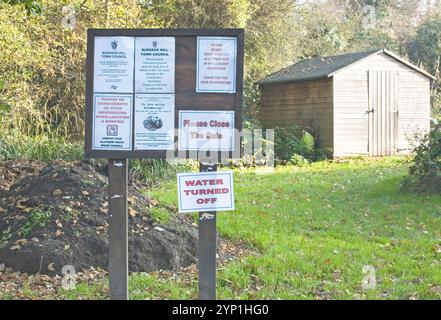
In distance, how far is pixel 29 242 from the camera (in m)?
7.61

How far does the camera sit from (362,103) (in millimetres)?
22328

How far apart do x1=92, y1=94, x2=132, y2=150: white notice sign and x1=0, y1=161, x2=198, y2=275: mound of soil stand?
2.20 meters

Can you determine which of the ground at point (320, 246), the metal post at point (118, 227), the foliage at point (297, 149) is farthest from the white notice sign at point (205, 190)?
the foliage at point (297, 149)

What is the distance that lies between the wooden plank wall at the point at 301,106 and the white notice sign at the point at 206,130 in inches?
649

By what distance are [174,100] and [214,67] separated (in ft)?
1.40

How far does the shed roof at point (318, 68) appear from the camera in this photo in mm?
22266

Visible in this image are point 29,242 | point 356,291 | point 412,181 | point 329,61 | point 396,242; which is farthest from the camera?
point 329,61

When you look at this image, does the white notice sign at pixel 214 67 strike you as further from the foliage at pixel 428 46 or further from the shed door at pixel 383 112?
the foliage at pixel 428 46

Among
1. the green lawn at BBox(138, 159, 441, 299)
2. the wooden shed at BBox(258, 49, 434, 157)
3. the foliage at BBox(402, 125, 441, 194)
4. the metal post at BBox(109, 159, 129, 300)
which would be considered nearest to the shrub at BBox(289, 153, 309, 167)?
the wooden shed at BBox(258, 49, 434, 157)

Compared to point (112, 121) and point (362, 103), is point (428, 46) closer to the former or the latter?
point (362, 103)

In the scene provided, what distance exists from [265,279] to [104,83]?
2.78m
